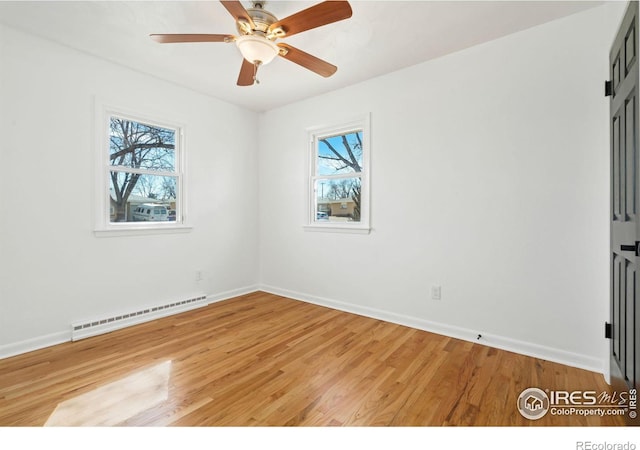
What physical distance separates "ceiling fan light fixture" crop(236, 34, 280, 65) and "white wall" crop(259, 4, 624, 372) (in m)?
1.60

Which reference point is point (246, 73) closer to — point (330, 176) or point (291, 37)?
point (291, 37)

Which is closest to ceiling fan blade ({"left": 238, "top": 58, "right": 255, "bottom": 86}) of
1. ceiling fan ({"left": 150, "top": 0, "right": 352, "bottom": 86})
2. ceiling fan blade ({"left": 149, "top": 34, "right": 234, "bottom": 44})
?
ceiling fan ({"left": 150, "top": 0, "right": 352, "bottom": 86})

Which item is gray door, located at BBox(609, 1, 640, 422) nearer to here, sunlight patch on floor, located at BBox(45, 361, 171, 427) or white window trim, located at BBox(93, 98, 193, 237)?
sunlight patch on floor, located at BBox(45, 361, 171, 427)

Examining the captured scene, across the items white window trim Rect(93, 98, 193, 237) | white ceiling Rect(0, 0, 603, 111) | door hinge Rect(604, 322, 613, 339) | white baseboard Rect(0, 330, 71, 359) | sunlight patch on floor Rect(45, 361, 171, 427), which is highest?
white ceiling Rect(0, 0, 603, 111)

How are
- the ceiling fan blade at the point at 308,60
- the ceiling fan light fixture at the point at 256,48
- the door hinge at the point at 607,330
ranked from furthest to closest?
1. the ceiling fan blade at the point at 308,60
2. the door hinge at the point at 607,330
3. the ceiling fan light fixture at the point at 256,48

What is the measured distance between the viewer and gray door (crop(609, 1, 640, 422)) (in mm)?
1498

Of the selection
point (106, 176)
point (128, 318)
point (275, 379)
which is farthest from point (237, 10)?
point (128, 318)

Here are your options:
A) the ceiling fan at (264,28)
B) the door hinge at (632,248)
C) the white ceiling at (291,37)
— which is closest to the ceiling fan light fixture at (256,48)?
the ceiling fan at (264,28)

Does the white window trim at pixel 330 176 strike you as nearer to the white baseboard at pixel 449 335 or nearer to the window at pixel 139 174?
the white baseboard at pixel 449 335

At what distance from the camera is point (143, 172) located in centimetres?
330

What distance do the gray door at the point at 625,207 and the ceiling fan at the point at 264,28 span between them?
1.52m

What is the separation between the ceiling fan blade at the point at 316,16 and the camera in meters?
1.65

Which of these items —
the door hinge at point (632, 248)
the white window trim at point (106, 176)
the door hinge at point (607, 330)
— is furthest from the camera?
the white window trim at point (106, 176)

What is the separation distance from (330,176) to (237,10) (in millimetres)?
2276
